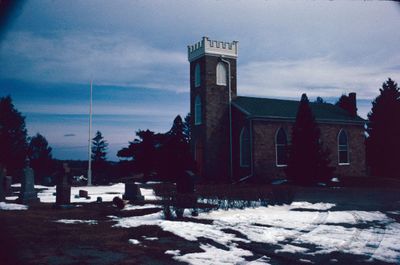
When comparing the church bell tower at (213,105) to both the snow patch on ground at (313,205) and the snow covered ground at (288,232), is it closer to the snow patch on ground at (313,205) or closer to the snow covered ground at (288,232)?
the snow patch on ground at (313,205)

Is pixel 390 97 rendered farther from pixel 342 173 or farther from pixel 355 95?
A: pixel 342 173

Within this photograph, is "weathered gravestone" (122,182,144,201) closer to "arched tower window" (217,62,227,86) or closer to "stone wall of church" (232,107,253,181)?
"stone wall of church" (232,107,253,181)

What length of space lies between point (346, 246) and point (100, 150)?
54164 millimetres

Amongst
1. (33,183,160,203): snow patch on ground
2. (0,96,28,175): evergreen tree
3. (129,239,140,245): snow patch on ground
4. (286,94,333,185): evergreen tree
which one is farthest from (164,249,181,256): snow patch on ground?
(0,96,28,175): evergreen tree

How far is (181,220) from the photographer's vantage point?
10492 millimetres

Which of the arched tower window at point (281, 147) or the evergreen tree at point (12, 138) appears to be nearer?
the arched tower window at point (281, 147)

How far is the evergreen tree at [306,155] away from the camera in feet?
76.6

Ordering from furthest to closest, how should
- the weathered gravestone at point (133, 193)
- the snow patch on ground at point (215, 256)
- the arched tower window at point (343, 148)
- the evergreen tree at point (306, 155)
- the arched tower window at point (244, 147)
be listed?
1. the arched tower window at point (343, 148)
2. the arched tower window at point (244, 147)
3. the evergreen tree at point (306, 155)
4. the weathered gravestone at point (133, 193)
5. the snow patch on ground at point (215, 256)

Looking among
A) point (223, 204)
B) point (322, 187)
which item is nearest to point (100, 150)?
point (322, 187)

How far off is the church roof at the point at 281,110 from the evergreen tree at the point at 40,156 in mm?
20504

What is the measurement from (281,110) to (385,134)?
13331mm

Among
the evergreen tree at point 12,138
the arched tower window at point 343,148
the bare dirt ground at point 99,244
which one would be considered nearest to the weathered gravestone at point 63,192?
the bare dirt ground at point 99,244

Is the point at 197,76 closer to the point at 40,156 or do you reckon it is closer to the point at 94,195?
the point at 94,195

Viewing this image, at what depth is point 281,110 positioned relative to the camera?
3039cm
